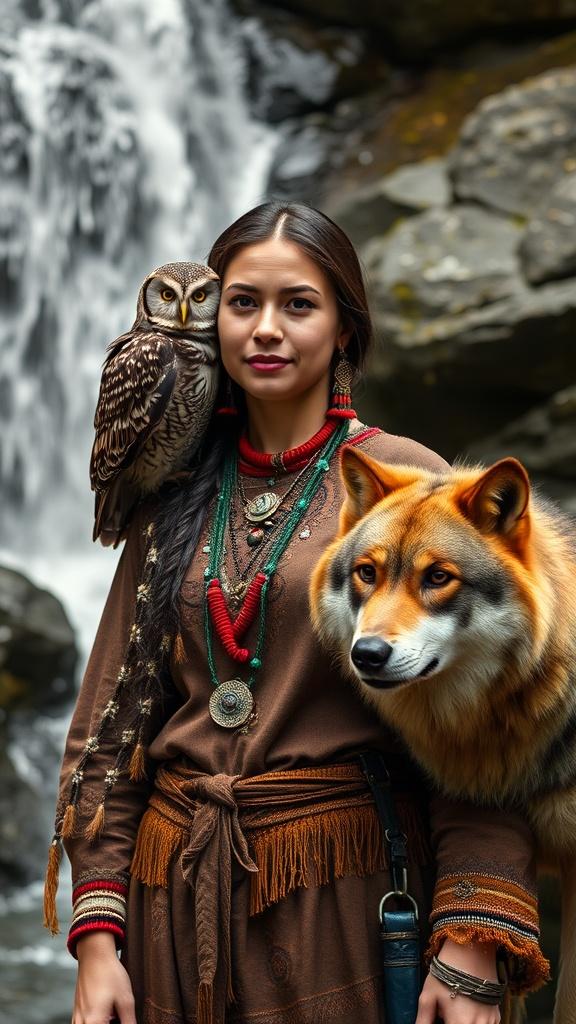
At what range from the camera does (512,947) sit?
1938mm

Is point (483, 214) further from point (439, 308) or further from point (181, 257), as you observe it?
point (181, 257)

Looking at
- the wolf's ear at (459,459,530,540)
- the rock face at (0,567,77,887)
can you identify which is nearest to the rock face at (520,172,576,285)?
the rock face at (0,567,77,887)

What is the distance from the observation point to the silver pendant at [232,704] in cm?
216

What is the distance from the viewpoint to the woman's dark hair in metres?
2.27

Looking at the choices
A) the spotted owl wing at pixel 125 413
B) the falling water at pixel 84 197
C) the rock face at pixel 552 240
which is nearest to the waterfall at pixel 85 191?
the falling water at pixel 84 197

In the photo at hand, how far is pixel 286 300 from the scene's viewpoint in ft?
7.49

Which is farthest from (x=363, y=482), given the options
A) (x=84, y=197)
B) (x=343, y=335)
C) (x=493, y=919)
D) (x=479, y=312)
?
(x=84, y=197)

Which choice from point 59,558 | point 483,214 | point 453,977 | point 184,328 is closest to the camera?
point 453,977

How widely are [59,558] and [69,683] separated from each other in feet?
5.48

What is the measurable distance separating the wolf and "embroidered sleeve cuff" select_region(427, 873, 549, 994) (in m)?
0.15

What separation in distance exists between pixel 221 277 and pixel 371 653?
0.98 metres

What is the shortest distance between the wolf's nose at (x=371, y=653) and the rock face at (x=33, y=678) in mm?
4760

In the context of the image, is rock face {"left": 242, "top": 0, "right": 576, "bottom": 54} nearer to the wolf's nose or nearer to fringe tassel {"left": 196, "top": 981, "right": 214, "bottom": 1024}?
the wolf's nose

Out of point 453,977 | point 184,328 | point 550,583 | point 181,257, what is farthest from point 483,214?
point 453,977
